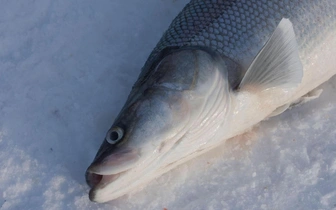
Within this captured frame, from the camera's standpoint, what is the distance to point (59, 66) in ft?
12.3

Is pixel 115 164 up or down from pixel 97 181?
up

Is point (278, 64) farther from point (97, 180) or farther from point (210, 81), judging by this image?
point (97, 180)

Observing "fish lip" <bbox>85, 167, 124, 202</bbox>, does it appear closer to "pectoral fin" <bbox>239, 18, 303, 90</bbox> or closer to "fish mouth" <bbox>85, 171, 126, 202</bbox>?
"fish mouth" <bbox>85, 171, 126, 202</bbox>

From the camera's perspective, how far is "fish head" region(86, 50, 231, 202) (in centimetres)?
272

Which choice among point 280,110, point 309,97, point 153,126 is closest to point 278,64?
point 280,110

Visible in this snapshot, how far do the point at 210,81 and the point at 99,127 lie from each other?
1.00 m

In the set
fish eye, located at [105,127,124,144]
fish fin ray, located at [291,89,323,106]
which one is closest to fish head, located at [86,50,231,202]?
fish eye, located at [105,127,124,144]

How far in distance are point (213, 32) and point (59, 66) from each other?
54.8 inches

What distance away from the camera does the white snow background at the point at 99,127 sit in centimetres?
317

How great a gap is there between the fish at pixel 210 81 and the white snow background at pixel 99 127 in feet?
0.69

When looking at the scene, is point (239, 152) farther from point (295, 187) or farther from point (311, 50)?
point (311, 50)

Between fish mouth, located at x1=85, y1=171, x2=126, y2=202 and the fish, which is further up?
the fish

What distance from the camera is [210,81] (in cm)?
291

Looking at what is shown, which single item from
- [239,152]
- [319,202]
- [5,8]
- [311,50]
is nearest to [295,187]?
[319,202]
